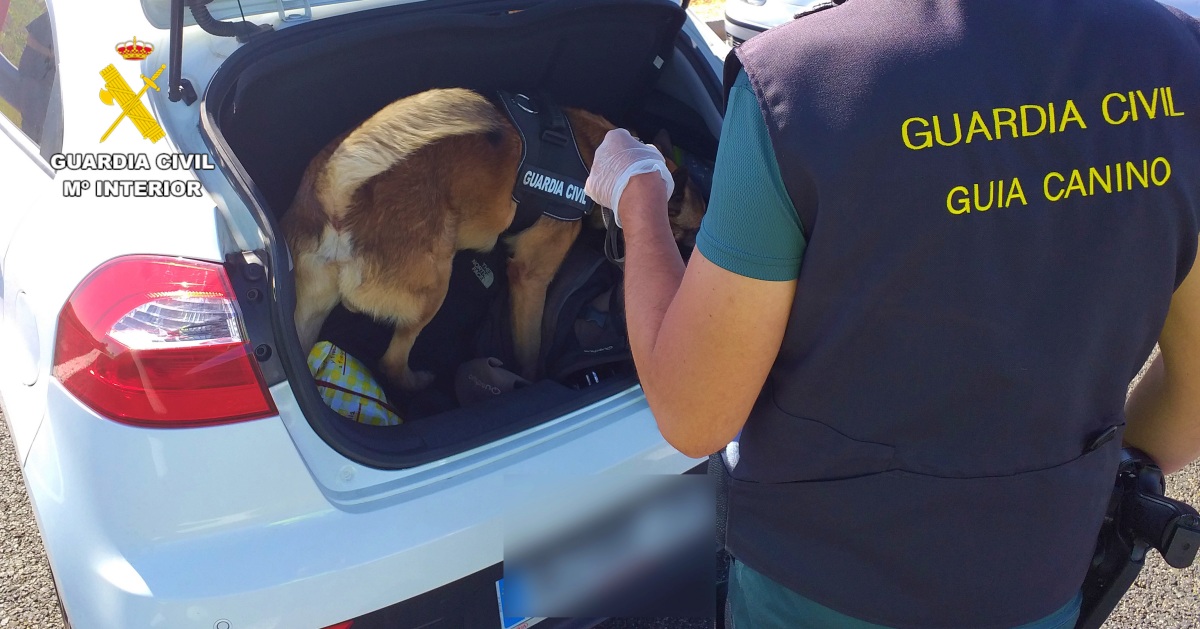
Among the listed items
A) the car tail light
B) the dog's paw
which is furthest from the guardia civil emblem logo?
the dog's paw

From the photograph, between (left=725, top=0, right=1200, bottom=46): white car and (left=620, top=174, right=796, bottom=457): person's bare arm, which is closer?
(left=620, top=174, right=796, bottom=457): person's bare arm

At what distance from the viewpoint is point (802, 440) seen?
100 centimetres

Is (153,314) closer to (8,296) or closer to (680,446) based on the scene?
(8,296)

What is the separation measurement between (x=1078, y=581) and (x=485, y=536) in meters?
0.94

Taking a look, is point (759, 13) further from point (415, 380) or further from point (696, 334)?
point (696, 334)

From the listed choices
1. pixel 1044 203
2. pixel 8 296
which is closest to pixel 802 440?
pixel 1044 203

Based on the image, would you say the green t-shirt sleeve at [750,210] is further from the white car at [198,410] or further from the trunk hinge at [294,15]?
the trunk hinge at [294,15]

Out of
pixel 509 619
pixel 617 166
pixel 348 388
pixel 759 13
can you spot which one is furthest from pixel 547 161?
pixel 759 13

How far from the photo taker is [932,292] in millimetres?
852

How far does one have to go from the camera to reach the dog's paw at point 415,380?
2555 millimetres

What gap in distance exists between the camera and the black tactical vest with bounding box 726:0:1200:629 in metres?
0.80

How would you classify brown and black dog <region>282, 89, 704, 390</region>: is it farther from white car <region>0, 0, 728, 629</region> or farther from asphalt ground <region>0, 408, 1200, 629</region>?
asphalt ground <region>0, 408, 1200, 629</region>

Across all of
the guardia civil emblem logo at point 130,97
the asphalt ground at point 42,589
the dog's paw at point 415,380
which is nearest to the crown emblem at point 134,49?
the guardia civil emblem logo at point 130,97

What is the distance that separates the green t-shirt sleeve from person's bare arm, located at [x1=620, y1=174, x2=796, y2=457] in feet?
0.06
